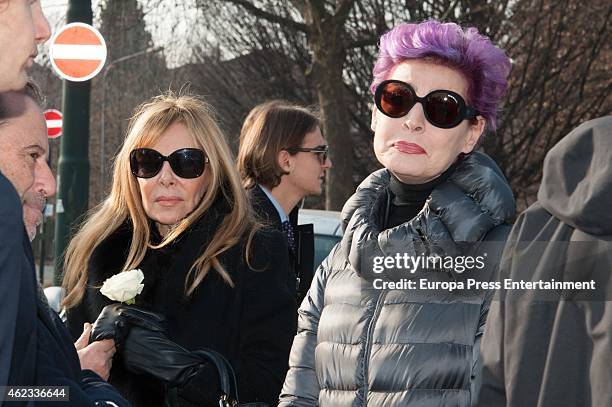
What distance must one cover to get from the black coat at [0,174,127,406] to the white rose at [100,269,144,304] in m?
0.81

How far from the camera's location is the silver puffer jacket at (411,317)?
2959 millimetres

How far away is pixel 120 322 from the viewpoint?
3.59m

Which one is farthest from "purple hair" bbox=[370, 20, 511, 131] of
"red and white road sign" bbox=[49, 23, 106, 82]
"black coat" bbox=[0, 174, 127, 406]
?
"red and white road sign" bbox=[49, 23, 106, 82]

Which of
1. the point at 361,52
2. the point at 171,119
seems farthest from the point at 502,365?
the point at 361,52

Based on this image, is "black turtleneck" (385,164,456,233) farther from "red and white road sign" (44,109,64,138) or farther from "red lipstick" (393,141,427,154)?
"red and white road sign" (44,109,64,138)

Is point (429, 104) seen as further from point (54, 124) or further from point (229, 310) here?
point (54, 124)

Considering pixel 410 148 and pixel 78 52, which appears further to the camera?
pixel 78 52

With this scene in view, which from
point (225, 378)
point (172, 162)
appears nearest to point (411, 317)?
point (225, 378)

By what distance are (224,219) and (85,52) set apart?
6.71 metres

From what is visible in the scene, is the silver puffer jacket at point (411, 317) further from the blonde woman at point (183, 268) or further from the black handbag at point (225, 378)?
the blonde woman at point (183, 268)

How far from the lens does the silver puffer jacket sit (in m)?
2.96

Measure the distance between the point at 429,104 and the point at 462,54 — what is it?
197mm

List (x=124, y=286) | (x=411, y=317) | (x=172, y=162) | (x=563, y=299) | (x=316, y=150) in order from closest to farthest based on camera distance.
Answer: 1. (x=563, y=299)
2. (x=411, y=317)
3. (x=124, y=286)
4. (x=172, y=162)
5. (x=316, y=150)

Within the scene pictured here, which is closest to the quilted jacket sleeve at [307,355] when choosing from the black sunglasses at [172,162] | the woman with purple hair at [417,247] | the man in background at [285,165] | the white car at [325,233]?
the woman with purple hair at [417,247]
